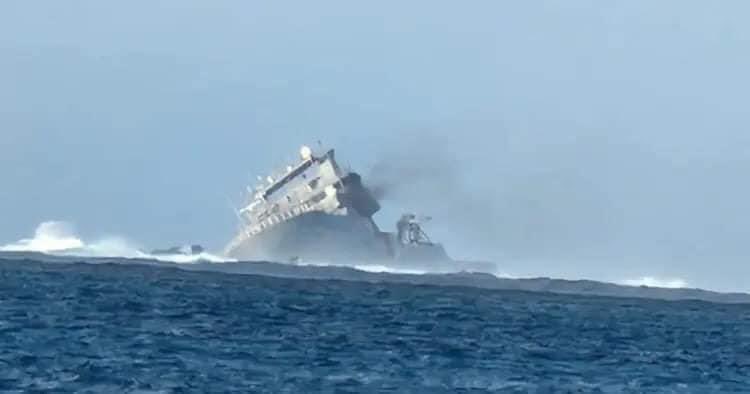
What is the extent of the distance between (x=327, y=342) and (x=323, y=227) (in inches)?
2574

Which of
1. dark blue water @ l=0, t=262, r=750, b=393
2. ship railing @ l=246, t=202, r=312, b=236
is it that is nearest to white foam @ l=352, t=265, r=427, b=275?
ship railing @ l=246, t=202, r=312, b=236

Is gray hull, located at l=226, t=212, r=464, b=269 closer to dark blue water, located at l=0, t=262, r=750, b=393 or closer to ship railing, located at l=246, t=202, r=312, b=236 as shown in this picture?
ship railing, located at l=246, t=202, r=312, b=236

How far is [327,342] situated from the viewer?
217 ft

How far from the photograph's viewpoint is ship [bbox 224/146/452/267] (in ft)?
426

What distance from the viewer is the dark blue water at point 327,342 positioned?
5375 centimetres

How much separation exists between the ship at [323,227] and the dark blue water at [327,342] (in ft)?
75.2

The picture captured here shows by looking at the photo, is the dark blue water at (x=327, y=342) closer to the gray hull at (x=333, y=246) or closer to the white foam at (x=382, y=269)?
the gray hull at (x=333, y=246)

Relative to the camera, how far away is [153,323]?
6944 cm

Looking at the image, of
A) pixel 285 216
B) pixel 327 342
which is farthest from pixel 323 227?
pixel 327 342

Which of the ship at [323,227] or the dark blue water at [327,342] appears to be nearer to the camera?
the dark blue water at [327,342]

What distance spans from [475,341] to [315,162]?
57.8 meters

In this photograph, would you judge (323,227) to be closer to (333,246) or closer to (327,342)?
(333,246)

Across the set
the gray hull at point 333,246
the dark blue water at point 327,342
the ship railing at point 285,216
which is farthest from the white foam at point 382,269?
the dark blue water at point 327,342

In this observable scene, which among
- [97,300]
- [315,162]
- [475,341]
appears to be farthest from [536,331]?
[315,162]
